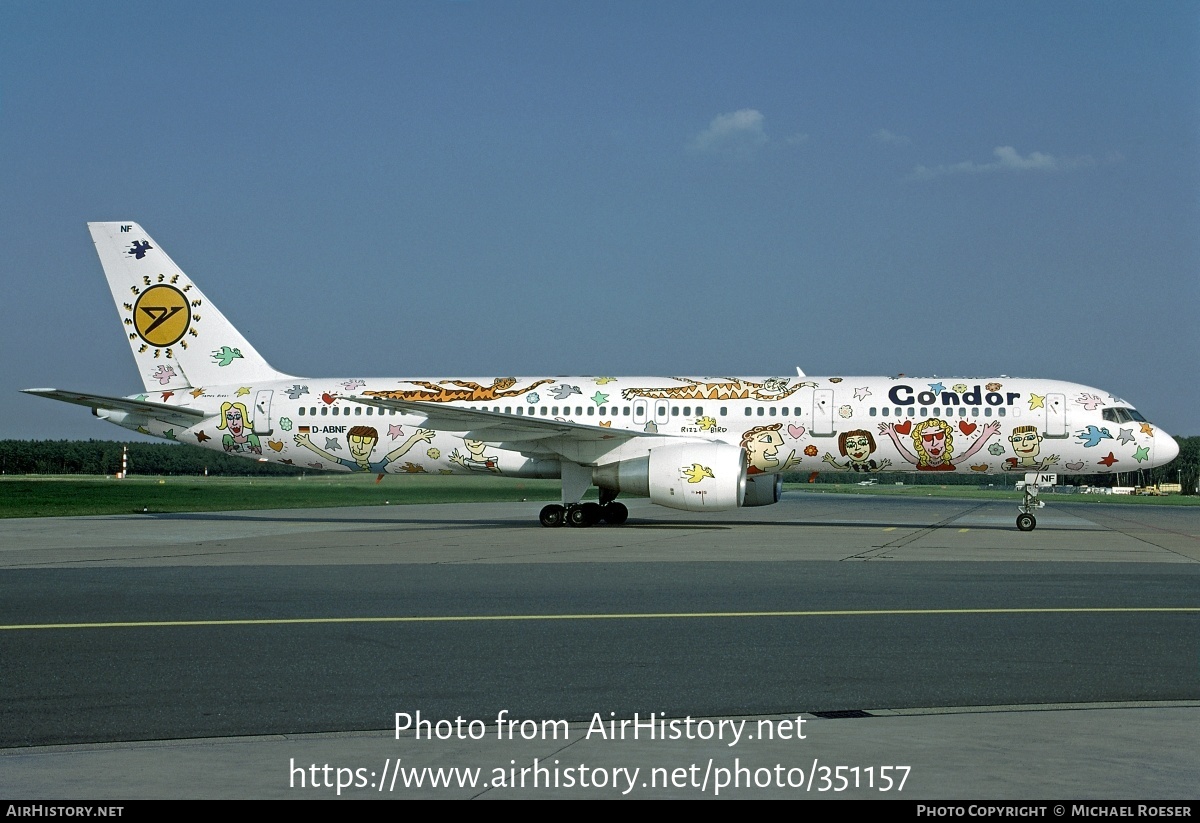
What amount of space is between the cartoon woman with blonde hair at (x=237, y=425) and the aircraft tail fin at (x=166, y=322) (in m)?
1.09

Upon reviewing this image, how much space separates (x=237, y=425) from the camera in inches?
1145

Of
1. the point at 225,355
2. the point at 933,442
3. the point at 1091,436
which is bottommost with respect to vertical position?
the point at 933,442

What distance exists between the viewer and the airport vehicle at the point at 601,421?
25703 millimetres

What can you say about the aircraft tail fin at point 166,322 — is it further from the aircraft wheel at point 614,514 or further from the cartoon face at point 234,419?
the aircraft wheel at point 614,514

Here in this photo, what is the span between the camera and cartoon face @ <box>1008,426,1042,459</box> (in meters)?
25.7

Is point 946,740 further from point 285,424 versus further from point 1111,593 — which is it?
point 285,424

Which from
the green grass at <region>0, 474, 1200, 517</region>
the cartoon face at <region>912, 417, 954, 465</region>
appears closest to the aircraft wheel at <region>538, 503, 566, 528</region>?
the green grass at <region>0, 474, 1200, 517</region>

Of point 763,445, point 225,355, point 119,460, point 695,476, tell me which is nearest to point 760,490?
point 763,445

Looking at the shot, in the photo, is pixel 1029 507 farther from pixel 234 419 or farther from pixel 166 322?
pixel 166 322

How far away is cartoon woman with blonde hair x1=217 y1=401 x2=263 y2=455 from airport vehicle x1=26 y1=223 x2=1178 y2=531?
1.3 inches

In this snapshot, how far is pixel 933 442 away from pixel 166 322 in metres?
18.8

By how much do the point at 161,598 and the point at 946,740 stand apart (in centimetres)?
904

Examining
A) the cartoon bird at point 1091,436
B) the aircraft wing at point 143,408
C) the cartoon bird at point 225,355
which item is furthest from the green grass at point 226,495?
the cartoon bird at point 1091,436

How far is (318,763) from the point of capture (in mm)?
5160
